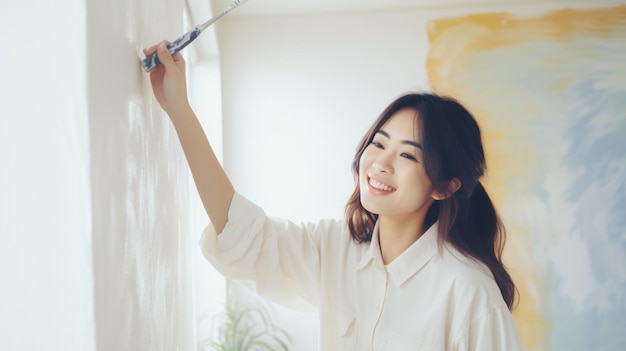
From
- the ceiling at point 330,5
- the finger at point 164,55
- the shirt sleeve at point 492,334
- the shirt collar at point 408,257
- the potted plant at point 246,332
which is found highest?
the ceiling at point 330,5

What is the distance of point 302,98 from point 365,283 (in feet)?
7.02

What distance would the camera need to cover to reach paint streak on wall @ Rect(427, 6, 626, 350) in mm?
3424

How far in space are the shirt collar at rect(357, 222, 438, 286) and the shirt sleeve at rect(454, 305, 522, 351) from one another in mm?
164

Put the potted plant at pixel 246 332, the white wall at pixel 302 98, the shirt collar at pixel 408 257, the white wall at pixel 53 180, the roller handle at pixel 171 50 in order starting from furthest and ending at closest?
1. the white wall at pixel 302 98
2. the potted plant at pixel 246 332
3. the shirt collar at pixel 408 257
4. the roller handle at pixel 171 50
5. the white wall at pixel 53 180

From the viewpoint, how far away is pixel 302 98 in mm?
3420

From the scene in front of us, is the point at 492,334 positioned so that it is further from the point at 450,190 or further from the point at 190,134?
the point at 190,134

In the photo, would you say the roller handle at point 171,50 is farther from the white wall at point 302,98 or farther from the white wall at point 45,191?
the white wall at point 302,98

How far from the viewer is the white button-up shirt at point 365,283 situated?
1259mm

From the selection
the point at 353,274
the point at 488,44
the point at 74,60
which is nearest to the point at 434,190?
the point at 353,274

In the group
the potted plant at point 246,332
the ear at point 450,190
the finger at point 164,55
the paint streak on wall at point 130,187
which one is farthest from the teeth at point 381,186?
the potted plant at point 246,332

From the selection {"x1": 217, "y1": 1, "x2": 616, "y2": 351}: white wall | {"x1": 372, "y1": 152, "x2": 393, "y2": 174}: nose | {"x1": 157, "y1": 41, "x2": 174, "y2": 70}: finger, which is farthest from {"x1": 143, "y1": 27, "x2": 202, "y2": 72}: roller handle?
{"x1": 217, "y1": 1, "x2": 616, "y2": 351}: white wall

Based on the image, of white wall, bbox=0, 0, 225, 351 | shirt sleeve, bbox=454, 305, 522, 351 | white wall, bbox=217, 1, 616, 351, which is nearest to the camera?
white wall, bbox=0, 0, 225, 351

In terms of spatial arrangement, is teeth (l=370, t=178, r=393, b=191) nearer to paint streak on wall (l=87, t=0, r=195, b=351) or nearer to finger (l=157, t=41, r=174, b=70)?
paint streak on wall (l=87, t=0, r=195, b=351)

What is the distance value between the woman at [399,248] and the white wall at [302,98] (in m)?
1.94
